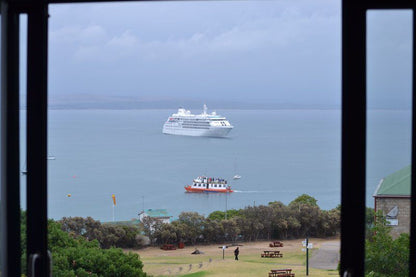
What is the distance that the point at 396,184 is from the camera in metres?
0.84

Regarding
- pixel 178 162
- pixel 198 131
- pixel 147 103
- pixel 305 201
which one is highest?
pixel 147 103

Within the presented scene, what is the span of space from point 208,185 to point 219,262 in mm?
5843

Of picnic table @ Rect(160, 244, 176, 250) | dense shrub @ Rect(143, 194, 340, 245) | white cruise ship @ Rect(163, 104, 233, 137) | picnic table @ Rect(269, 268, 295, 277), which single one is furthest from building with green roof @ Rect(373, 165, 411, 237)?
white cruise ship @ Rect(163, 104, 233, 137)

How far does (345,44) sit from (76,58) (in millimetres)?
16985

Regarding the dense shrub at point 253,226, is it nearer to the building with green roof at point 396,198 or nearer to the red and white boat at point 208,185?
the red and white boat at point 208,185

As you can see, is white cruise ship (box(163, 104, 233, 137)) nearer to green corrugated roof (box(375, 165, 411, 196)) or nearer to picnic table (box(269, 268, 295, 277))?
picnic table (box(269, 268, 295, 277))

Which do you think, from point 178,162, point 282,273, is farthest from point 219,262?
point 178,162

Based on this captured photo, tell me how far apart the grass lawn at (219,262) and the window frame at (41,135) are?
24.3ft

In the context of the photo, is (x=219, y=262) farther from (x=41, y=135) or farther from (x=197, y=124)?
(x=197, y=124)

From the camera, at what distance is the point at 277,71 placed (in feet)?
48.6

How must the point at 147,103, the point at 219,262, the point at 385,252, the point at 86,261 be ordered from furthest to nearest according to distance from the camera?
the point at 147,103, the point at 219,262, the point at 86,261, the point at 385,252

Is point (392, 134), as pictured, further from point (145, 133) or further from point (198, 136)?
point (145, 133)

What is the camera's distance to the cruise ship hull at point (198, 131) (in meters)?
16.9

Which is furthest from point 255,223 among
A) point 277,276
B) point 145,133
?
point 145,133
